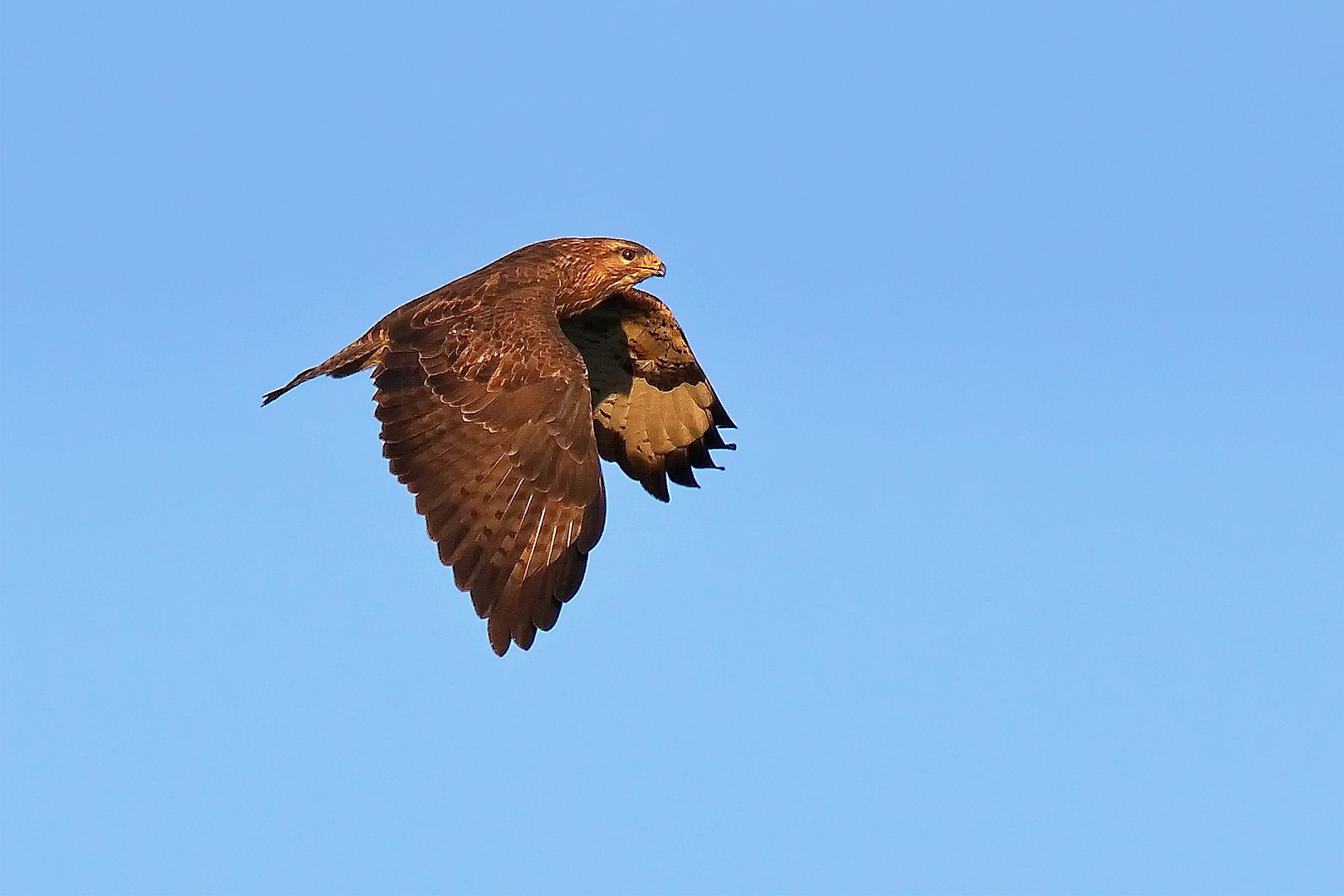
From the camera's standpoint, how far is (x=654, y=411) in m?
16.6

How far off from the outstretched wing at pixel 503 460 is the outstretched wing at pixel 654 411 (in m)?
2.94

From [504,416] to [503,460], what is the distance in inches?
12.9

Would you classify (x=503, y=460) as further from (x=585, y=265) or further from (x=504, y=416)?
(x=585, y=265)

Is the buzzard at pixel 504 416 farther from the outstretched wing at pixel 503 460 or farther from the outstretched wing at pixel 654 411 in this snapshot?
the outstretched wing at pixel 654 411

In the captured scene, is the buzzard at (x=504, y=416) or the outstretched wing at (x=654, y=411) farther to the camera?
the outstretched wing at (x=654, y=411)

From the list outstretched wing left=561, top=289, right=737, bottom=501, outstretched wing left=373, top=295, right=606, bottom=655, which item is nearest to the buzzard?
outstretched wing left=373, top=295, right=606, bottom=655

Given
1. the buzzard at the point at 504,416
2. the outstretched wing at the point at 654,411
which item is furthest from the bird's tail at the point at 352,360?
the outstretched wing at the point at 654,411

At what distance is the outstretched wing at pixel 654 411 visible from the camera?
648 inches

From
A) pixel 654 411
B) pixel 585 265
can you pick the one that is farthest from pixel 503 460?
pixel 654 411

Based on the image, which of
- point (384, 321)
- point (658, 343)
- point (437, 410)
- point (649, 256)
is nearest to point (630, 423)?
point (658, 343)

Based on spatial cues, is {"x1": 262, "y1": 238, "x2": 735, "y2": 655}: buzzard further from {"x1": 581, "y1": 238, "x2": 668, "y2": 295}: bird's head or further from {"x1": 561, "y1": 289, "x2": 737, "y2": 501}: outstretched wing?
{"x1": 561, "y1": 289, "x2": 737, "y2": 501}: outstretched wing

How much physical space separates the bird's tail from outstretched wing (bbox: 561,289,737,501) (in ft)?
7.94

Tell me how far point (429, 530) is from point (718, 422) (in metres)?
4.75

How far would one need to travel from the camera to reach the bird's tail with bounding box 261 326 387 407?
14250 millimetres
